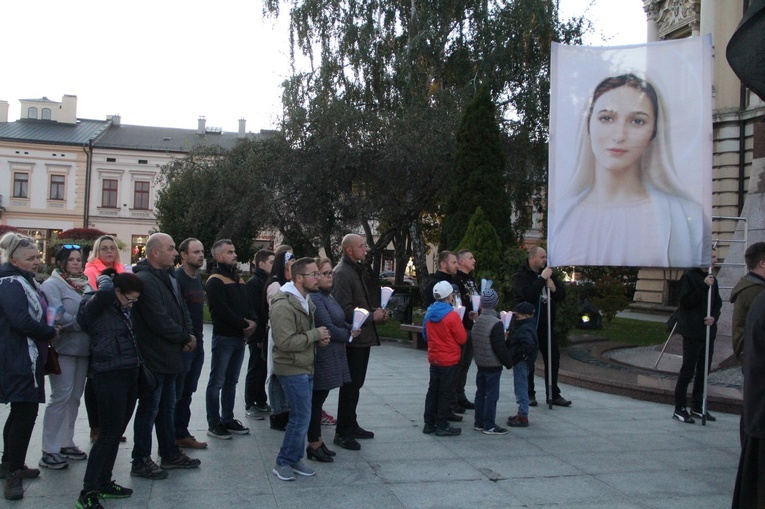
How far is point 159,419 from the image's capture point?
589 cm

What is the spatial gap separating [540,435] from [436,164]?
42.5 ft

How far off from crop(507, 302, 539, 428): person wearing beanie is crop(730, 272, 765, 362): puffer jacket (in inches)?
85.9

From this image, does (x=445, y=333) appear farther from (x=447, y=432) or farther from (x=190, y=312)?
(x=190, y=312)

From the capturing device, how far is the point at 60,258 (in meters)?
5.92

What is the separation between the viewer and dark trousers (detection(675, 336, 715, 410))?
26.3 feet

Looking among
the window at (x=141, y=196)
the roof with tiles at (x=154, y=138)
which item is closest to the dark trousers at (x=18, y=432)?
the roof with tiles at (x=154, y=138)

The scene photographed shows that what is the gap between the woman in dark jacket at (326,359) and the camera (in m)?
6.12

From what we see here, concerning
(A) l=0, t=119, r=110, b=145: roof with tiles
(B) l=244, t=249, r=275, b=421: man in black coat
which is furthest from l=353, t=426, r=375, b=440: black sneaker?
(A) l=0, t=119, r=110, b=145: roof with tiles

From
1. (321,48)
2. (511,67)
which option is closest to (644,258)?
(511,67)

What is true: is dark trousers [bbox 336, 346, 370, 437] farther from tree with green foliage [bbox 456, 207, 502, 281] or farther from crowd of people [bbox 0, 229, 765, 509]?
tree with green foliage [bbox 456, 207, 502, 281]

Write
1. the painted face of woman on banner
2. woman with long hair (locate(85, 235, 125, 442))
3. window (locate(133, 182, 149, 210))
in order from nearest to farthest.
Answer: woman with long hair (locate(85, 235, 125, 442))
the painted face of woman on banner
window (locate(133, 182, 149, 210))

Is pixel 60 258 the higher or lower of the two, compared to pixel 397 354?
higher

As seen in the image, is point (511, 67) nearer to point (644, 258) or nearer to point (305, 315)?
point (644, 258)

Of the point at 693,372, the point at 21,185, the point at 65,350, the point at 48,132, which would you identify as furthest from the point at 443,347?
the point at 48,132
